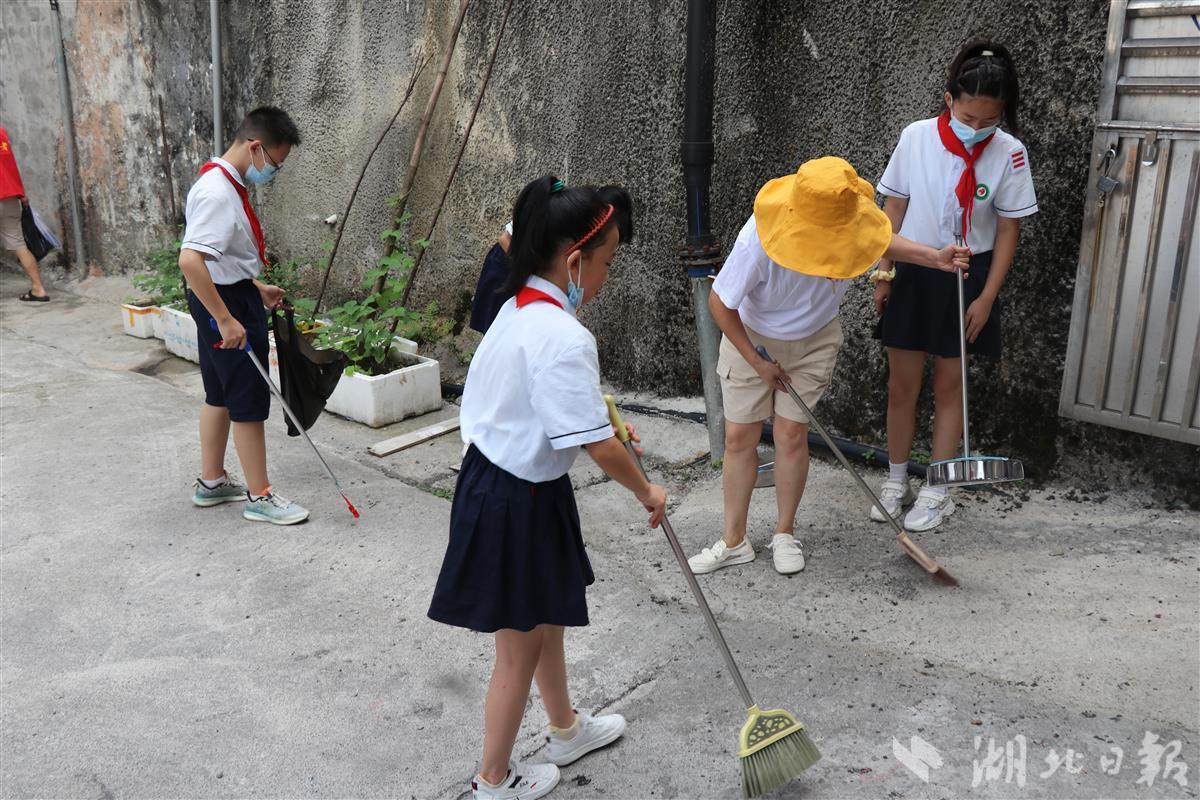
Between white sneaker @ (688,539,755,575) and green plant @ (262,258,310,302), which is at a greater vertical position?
green plant @ (262,258,310,302)

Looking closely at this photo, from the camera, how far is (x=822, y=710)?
3.07 meters

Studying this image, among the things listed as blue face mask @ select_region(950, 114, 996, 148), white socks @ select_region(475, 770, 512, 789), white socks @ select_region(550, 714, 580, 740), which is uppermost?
blue face mask @ select_region(950, 114, 996, 148)

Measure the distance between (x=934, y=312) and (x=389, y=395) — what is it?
9.66 feet

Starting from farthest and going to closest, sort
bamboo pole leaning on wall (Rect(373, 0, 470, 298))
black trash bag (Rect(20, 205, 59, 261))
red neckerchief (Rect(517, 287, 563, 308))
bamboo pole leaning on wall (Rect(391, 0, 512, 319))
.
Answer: black trash bag (Rect(20, 205, 59, 261)) < bamboo pole leaning on wall (Rect(373, 0, 470, 298)) < bamboo pole leaning on wall (Rect(391, 0, 512, 319)) < red neckerchief (Rect(517, 287, 563, 308))

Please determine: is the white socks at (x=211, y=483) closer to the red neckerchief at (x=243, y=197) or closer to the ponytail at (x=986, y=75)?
the red neckerchief at (x=243, y=197)

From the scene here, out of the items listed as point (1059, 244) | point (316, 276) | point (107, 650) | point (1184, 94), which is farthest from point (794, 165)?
point (316, 276)

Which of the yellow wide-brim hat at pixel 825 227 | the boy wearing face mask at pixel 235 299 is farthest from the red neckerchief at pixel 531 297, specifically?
the boy wearing face mask at pixel 235 299

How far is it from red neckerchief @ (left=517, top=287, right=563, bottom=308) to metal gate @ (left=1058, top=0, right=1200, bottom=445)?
245 centimetres

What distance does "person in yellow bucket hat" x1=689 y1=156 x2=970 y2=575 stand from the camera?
336 cm

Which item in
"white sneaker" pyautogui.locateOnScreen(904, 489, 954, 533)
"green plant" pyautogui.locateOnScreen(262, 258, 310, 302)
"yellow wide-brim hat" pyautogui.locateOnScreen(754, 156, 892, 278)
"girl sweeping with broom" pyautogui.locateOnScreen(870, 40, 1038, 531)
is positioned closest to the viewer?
"yellow wide-brim hat" pyautogui.locateOnScreen(754, 156, 892, 278)

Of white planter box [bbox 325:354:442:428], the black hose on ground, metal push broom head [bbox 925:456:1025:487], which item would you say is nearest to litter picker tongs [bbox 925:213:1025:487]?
metal push broom head [bbox 925:456:1025:487]

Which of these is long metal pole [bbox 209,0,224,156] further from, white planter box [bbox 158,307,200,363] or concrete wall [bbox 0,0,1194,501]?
white planter box [bbox 158,307,200,363]

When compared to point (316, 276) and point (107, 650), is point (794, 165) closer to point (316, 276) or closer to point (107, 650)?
point (107, 650)

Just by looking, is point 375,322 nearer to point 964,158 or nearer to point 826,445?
point 826,445
